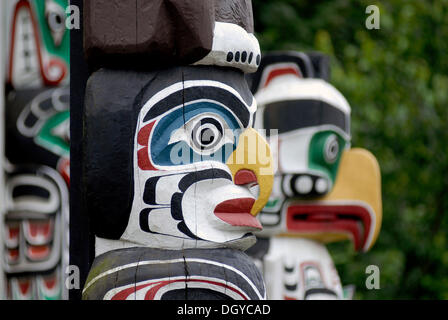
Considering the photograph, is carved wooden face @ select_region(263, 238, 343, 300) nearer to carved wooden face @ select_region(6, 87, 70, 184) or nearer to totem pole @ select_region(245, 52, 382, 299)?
totem pole @ select_region(245, 52, 382, 299)

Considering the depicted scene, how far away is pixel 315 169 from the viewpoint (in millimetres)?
5930

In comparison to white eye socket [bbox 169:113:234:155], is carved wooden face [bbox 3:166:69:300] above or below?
below

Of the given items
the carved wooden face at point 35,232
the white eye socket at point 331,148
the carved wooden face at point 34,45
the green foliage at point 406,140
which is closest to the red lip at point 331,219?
the white eye socket at point 331,148

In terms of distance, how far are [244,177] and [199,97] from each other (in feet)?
1.15

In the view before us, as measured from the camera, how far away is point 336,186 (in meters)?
6.12

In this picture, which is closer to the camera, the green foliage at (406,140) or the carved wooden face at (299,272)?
the carved wooden face at (299,272)

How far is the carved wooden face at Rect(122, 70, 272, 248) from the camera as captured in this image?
11.1ft

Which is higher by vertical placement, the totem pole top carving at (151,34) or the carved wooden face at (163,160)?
the totem pole top carving at (151,34)

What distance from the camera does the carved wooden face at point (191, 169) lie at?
3377 millimetres

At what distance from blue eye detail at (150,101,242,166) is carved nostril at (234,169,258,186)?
79 millimetres

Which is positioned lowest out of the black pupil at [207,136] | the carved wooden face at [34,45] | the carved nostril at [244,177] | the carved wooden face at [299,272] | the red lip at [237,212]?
the carved wooden face at [299,272]

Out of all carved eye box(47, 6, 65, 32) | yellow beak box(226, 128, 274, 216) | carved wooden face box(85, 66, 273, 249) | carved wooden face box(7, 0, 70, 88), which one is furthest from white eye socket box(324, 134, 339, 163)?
carved wooden face box(85, 66, 273, 249)

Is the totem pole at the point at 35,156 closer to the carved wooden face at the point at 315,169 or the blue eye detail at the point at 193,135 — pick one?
the carved wooden face at the point at 315,169

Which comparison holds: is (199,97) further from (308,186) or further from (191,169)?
(308,186)
